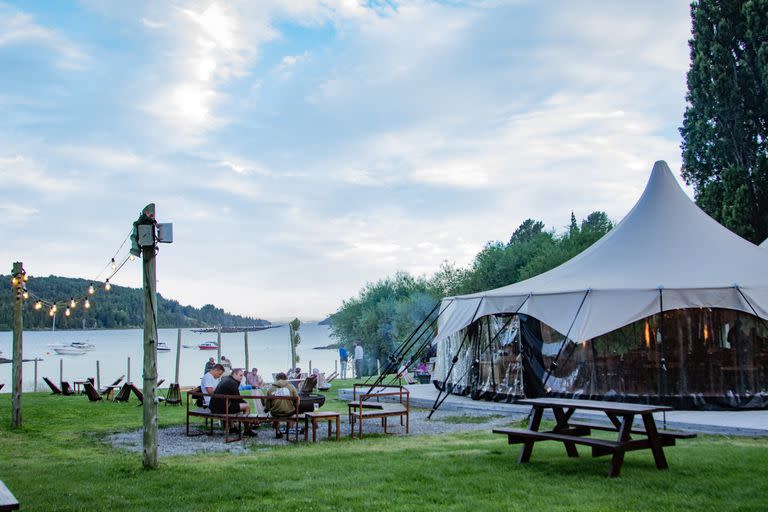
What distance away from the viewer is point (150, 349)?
8.28 m

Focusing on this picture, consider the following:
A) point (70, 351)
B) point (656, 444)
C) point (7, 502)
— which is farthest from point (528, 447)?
point (70, 351)

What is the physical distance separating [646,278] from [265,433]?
7.60 metres

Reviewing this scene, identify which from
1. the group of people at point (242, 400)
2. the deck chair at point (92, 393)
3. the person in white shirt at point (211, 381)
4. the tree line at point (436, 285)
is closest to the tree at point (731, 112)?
the tree line at point (436, 285)

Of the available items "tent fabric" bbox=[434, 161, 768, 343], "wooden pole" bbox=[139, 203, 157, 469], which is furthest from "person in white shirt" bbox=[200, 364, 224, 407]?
"tent fabric" bbox=[434, 161, 768, 343]

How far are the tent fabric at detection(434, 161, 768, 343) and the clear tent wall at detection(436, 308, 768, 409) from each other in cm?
48

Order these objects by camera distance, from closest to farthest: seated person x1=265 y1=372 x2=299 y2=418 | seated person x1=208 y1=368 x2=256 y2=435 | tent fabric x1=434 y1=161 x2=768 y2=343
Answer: seated person x1=265 y1=372 x2=299 y2=418 < seated person x1=208 y1=368 x2=256 y2=435 < tent fabric x1=434 y1=161 x2=768 y2=343

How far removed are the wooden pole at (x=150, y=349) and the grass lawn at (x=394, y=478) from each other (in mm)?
286

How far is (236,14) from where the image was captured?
48.5 feet

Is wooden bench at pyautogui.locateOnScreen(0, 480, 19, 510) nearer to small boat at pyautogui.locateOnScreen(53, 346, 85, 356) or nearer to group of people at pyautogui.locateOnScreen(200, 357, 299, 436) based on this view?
group of people at pyautogui.locateOnScreen(200, 357, 299, 436)

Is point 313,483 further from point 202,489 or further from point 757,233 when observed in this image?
point 757,233

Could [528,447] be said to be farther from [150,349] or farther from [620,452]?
[150,349]

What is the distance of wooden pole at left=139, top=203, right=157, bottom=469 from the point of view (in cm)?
806

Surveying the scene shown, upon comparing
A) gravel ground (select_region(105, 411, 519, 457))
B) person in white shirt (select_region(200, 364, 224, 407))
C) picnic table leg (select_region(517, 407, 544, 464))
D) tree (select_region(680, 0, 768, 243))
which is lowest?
gravel ground (select_region(105, 411, 519, 457))

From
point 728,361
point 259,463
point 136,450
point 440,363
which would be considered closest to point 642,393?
point 728,361
